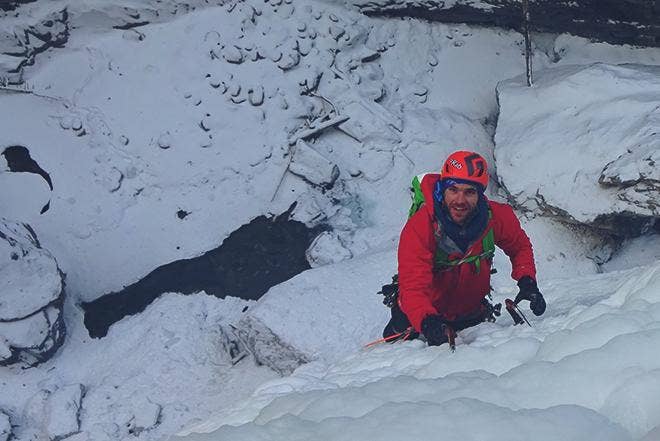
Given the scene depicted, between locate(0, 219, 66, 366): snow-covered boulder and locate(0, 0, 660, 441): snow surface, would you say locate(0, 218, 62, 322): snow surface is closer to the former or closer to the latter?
locate(0, 219, 66, 366): snow-covered boulder

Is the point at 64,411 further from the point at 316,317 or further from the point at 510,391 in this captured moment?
the point at 510,391

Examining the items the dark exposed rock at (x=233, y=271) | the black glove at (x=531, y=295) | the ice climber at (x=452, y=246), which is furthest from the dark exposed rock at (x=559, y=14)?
the black glove at (x=531, y=295)

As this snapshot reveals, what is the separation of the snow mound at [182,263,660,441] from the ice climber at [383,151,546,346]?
255 millimetres

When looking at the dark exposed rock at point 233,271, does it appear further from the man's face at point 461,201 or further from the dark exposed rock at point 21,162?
the man's face at point 461,201

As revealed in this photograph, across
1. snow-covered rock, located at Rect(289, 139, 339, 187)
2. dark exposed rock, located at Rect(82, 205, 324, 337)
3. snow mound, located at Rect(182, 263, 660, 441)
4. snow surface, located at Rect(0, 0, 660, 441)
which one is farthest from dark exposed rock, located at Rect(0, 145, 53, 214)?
snow mound, located at Rect(182, 263, 660, 441)

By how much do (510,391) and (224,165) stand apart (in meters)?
6.28

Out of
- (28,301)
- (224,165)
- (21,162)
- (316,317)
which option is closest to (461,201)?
(316,317)

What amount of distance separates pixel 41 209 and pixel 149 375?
245cm

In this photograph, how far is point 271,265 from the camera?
7906 millimetres

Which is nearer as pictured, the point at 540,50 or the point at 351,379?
the point at 351,379

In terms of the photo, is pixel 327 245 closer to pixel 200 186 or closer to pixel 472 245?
pixel 200 186

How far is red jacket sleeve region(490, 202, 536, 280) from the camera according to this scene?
13.8 feet

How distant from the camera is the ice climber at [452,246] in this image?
12.4 ft

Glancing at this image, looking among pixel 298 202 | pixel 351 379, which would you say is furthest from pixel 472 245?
pixel 298 202
